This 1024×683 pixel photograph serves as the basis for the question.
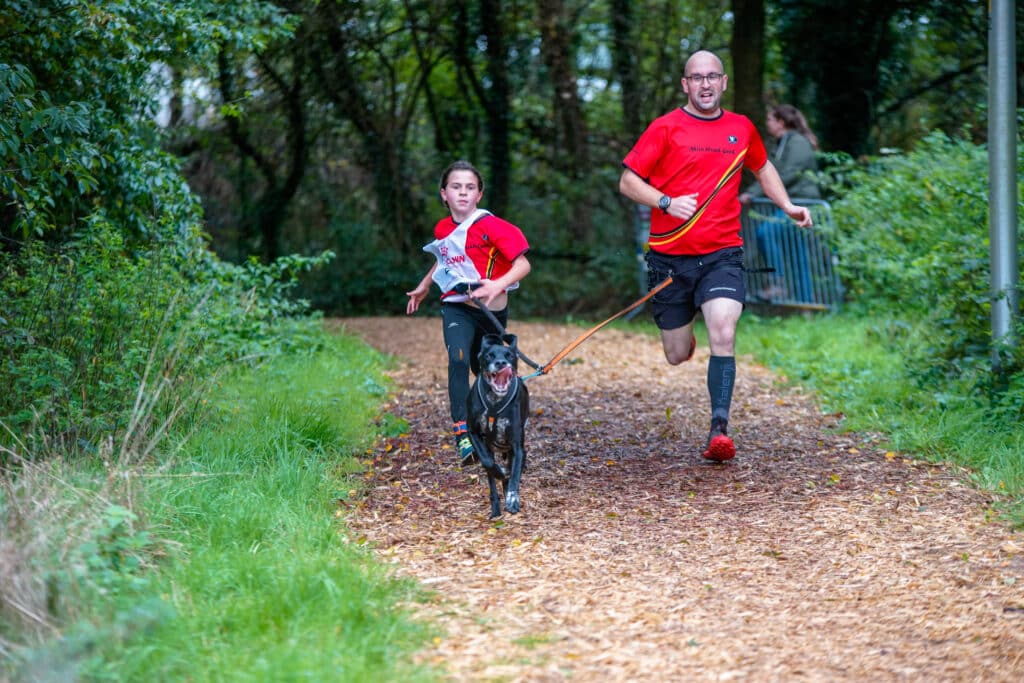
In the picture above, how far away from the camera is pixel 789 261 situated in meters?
12.7

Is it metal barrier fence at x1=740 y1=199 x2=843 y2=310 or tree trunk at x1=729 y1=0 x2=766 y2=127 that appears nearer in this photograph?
metal barrier fence at x1=740 y1=199 x2=843 y2=310

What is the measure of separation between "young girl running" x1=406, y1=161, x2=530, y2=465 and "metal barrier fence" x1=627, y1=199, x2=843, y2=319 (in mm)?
6529

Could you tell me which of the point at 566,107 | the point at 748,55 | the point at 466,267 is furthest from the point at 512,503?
the point at 566,107

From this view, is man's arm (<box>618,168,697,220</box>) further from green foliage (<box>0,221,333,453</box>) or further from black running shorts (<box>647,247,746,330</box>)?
green foliage (<box>0,221,333,453</box>)

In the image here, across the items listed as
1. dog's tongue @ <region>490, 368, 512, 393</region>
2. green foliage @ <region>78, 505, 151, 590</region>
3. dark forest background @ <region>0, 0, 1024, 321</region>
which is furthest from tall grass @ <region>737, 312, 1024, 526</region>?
dark forest background @ <region>0, 0, 1024, 321</region>

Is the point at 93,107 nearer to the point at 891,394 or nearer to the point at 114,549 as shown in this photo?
the point at 114,549

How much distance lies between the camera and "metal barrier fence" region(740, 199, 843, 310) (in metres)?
12.4

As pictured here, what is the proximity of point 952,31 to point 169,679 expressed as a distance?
14.6m

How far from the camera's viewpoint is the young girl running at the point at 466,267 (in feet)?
18.6

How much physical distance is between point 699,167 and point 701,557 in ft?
7.99

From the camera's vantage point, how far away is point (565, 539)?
16.4ft

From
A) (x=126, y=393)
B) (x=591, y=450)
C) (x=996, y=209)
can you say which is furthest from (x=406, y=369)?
(x=996, y=209)

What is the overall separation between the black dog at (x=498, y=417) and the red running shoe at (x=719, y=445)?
1.36 meters

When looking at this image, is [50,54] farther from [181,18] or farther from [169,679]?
[169,679]
